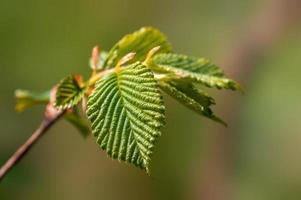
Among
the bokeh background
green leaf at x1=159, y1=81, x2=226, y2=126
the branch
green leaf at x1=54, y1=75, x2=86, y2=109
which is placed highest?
the bokeh background

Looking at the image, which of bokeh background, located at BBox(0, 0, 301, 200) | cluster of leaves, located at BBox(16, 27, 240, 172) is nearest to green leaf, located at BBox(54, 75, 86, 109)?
cluster of leaves, located at BBox(16, 27, 240, 172)

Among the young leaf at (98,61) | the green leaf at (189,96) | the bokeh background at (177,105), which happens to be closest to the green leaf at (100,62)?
the young leaf at (98,61)

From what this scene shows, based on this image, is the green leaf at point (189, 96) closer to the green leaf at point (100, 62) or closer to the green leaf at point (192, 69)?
the green leaf at point (192, 69)

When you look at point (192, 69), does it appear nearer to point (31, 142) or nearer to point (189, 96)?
point (189, 96)

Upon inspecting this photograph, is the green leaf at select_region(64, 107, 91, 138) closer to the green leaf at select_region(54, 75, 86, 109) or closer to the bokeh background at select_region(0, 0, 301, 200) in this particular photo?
the green leaf at select_region(54, 75, 86, 109)

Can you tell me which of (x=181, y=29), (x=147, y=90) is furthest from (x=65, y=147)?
(x=147, y=90)
